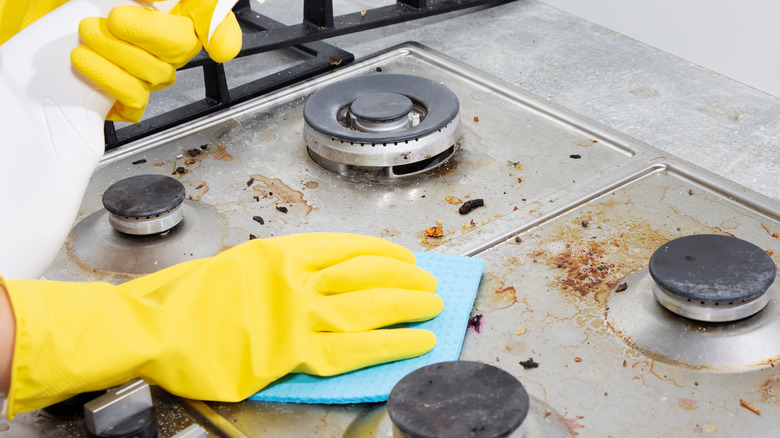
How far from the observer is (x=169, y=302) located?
1.00 metres

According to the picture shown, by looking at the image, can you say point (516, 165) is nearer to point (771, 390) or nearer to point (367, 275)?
point (367, 275)

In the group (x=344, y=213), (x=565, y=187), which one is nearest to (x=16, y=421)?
(x=344, y=213)

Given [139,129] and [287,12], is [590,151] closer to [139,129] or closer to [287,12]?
[139,129]

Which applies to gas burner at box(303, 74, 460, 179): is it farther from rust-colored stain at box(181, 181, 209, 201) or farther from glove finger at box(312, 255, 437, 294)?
glove finger at box(312, 255, 437, 294)

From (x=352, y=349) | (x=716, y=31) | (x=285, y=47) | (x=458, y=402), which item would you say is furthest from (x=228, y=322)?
(x=716, y=31)

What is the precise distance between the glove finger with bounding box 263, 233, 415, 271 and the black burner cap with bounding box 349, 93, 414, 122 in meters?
0.41

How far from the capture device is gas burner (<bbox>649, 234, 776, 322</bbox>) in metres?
1.04

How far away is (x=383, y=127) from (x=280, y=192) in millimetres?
230

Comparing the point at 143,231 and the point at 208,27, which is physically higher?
the point at 208,27

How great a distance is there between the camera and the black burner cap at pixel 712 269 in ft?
3.42

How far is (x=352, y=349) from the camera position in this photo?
1.00 metres

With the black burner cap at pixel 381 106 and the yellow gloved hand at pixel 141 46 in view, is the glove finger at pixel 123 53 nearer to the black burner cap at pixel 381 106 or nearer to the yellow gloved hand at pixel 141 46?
the yellow gloved hand at pixel 141 46

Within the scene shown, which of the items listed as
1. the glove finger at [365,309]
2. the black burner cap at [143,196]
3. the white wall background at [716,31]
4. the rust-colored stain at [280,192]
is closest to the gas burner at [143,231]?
the black burner cap at [143,196]

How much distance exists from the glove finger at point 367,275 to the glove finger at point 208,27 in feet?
1.20
